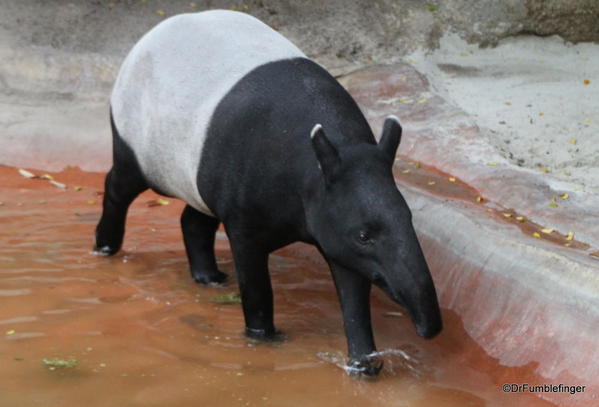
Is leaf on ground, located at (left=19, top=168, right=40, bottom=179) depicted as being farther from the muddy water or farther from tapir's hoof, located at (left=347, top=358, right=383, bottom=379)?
tapir's hoof, located at (left=347, top=358, right=383, bottom=379)

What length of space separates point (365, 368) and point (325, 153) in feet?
3.64

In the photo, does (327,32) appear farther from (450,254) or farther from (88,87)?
(450,254)

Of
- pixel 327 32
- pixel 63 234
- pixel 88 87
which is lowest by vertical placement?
pixel 63 234

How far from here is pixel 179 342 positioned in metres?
5.04

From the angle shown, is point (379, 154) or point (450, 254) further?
point (450, 254)

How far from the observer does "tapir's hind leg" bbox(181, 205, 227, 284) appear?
20.2ft

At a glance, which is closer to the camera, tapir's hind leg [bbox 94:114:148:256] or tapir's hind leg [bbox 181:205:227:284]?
tapir's hind leg [bbox 94:114:148:256]

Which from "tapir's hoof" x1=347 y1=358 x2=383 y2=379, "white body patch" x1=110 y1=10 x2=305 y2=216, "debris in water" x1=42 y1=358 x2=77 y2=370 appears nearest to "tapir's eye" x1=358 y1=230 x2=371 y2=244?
"tapir's hoof" x1=347 y1=358 x2=383 y2=379

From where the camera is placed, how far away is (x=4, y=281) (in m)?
5.83

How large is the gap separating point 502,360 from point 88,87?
5639 mm

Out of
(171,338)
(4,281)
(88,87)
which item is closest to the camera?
(171,338)

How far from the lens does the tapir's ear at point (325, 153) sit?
426 centimetres

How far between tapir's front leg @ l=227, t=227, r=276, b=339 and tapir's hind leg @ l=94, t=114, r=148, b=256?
1260 millimetres

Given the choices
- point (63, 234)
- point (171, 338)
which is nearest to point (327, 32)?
point (63, 234)
